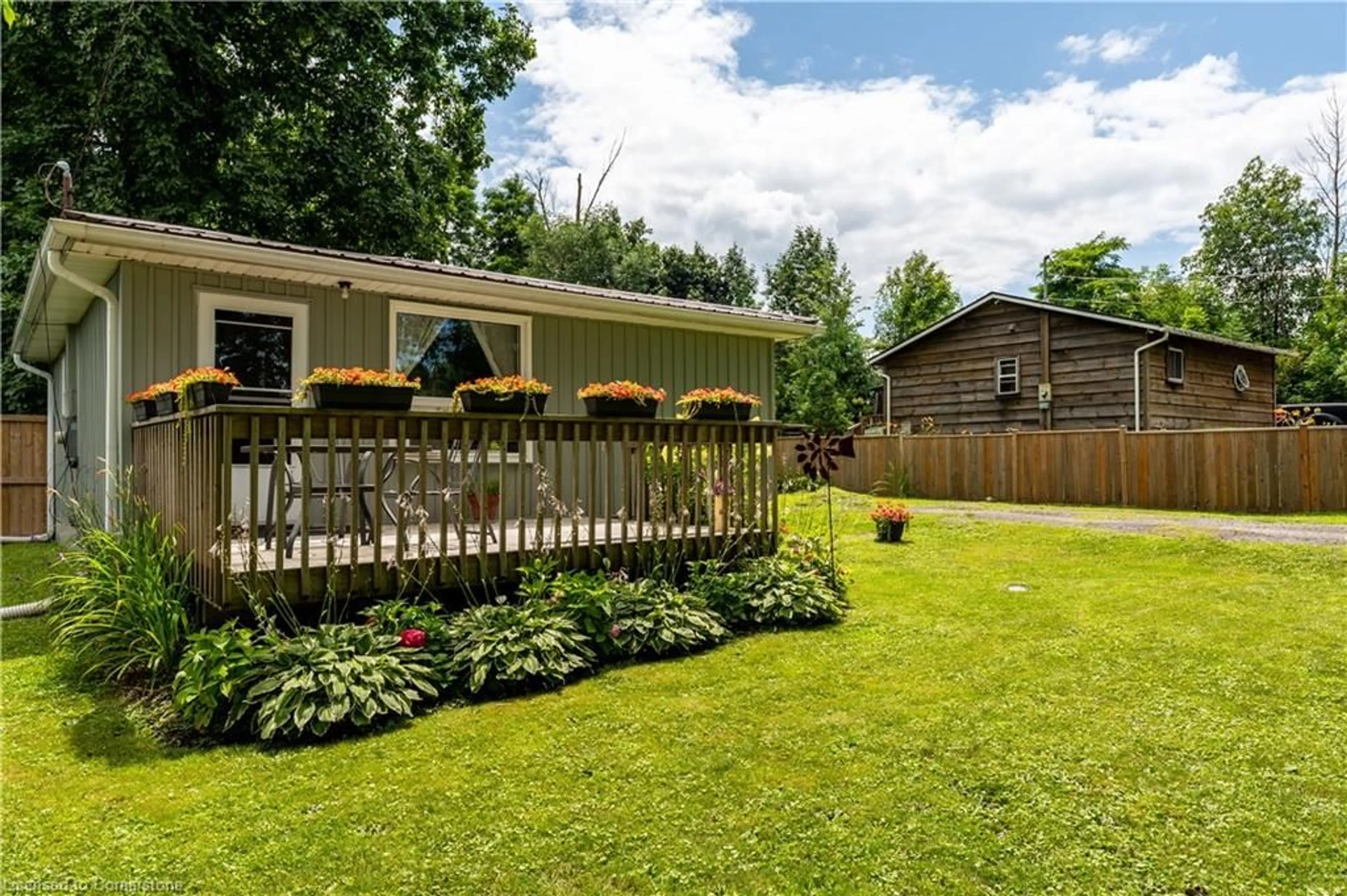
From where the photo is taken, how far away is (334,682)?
3.25 m

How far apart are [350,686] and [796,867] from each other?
2091mm

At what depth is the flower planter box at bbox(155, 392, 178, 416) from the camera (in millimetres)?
4429

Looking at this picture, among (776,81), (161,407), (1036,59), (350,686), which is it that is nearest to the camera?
(350,686)

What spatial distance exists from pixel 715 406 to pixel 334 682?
308 centimetres

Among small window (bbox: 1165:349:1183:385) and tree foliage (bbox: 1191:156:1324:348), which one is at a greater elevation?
tree foliage (bbox: 1191:156:1324:348)

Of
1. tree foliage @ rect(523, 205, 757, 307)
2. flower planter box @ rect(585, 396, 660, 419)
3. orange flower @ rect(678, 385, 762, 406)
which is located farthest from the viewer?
tree foliage @ rect(523, 205, 757, 307)

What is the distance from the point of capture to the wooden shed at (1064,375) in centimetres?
1506

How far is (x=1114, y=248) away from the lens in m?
32.6

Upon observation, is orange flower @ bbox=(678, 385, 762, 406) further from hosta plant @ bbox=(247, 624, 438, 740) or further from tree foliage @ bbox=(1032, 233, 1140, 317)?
tree foliage @ bbox=(1032, 233, 1140, 317)

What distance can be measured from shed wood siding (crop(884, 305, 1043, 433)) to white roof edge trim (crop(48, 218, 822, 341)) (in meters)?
9.27

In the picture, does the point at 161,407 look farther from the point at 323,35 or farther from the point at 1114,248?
the point at 1114,248

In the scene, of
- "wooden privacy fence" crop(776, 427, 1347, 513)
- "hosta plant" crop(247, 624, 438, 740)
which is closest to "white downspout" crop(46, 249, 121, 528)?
"hosta plant" crop(247, 624, 438, 740)

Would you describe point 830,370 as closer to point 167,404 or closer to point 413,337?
point 413,337

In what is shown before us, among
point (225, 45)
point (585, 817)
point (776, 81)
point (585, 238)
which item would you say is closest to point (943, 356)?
point (776, 81)
